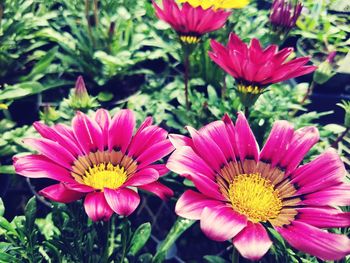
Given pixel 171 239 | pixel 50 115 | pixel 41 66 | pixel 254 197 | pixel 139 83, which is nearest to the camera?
pixel 254 197

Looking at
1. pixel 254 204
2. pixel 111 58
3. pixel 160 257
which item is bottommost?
pixel 160 257

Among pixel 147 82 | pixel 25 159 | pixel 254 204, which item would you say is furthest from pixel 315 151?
pixel 25 159

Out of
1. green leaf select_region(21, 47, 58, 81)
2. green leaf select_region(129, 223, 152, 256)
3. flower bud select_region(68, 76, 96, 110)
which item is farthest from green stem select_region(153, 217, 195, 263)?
green leaf select_region(21, 47, 58, 81)

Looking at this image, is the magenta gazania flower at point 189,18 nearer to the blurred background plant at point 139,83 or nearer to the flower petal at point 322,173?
the blurred background plant at point 139,83

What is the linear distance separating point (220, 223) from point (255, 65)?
0.35 metres

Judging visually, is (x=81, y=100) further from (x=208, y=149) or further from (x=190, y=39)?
(x=208, y=149)

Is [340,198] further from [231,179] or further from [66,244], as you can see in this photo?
[66,244]

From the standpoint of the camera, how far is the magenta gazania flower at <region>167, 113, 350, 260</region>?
1.96 ft

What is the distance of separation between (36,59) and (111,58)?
0.37m

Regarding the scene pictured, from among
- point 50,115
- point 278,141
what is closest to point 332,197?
point 278,141

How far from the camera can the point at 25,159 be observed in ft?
2.31

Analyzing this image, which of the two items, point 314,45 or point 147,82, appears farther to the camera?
point 314,45

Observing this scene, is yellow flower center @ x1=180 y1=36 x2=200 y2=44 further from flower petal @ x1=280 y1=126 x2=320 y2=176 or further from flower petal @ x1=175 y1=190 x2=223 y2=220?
flower petal @ x1=175 y1=190 x2=223 y2=220

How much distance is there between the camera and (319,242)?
0.59 m
